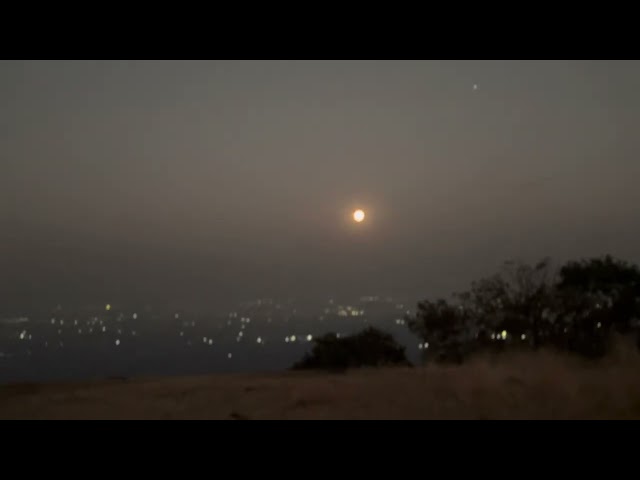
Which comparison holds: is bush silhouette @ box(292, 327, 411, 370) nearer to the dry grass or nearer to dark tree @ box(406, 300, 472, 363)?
dark tree @ box(406, 300, 472, 363)

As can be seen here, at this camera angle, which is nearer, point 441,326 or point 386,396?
point 386,396

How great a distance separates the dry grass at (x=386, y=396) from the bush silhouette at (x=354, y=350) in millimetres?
11217

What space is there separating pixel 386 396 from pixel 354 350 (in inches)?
613

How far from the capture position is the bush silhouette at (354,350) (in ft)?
77.9

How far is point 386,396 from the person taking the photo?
32.5ft

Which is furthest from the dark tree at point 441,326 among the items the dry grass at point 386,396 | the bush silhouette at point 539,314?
the dry grass at point 386,396

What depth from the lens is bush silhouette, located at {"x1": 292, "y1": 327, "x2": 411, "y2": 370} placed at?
2373cm

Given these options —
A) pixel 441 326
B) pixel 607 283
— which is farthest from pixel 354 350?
pixel 607 283

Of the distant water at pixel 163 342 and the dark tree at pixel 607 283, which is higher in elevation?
the dark tree at pixel 607 283

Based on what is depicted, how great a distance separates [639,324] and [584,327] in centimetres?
228

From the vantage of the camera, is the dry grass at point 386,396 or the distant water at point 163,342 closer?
the dry grass at point 386,396

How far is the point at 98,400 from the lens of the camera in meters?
10.5

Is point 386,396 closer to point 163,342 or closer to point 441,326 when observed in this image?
point 441,326

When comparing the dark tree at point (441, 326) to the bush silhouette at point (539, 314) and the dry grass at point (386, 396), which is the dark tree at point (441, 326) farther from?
the dry grass at point (386, 396)
